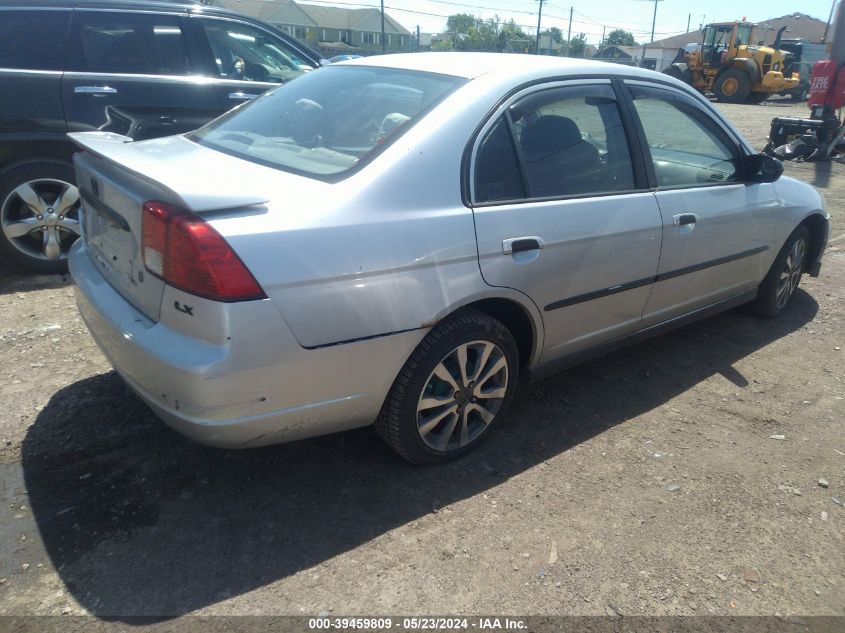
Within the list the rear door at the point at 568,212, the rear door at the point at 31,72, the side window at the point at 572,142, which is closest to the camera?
the rear door at the point at 568,212

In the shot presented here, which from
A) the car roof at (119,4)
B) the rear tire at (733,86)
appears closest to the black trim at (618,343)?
the car roof at (119,4)

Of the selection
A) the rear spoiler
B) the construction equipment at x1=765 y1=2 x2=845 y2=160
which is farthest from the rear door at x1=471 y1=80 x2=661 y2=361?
the construction equipment at x1=765 y1=2 x2=845 y2=160

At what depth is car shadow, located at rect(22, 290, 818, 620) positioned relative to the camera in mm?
2316

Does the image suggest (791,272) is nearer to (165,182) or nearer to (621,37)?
(165,182)

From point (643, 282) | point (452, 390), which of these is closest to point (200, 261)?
point (452, 390)

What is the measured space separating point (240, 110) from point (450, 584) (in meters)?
2.53

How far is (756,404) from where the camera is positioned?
3689 mm

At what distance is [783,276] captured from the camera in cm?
476

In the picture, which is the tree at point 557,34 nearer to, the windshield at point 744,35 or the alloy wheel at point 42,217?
the windshield at point 744,35

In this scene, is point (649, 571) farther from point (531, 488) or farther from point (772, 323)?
point (772, 323)

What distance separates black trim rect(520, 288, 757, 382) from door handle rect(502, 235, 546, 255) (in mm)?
653

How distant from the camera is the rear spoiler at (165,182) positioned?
7.18ft

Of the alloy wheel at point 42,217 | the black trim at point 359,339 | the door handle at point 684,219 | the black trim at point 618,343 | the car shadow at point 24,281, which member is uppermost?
the door handle at point 684,219

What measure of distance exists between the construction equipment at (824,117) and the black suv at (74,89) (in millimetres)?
10347
